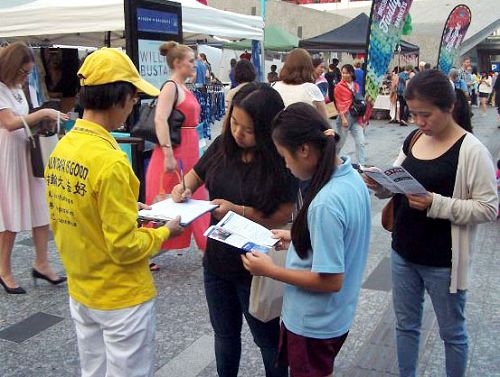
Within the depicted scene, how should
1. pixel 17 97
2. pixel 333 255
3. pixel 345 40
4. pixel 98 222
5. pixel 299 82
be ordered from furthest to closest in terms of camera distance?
pixel 345 40
pixel 299 82
pixel 17 97
pixel 98 222
pixel 333 255

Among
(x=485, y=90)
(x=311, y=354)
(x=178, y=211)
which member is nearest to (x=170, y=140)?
(x=178, y=211)

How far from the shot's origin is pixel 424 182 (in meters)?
2.44

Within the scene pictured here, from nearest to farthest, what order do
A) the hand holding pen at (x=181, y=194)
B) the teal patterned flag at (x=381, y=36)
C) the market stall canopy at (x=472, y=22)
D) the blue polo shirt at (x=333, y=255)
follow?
the blue polo shirt at (x=333, y=255) → the hand holding pen at (x=181, y=194) → the teal patterned flag at (x=381, y=36) → the market stall canopy at (x=472, y=22)

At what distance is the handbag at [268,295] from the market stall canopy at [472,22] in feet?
84.6

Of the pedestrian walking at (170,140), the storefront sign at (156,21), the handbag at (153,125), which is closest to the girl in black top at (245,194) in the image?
the pedestrian walking at (170,140)

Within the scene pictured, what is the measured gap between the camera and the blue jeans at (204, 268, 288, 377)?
2.37 metres

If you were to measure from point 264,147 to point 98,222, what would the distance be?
30.6 inches

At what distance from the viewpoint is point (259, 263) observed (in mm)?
1949

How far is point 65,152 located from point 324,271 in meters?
0.98

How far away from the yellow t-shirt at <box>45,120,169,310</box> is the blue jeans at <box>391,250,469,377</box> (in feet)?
3.92

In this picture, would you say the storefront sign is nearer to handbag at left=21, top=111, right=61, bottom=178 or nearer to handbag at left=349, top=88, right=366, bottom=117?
handbag at left=21, top=111, right=61, bottom=178

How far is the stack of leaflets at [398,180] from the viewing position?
2262mm

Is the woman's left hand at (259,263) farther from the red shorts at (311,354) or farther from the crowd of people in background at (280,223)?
the red shorts at (311,354)

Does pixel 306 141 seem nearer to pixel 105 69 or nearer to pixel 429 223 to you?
pixel 105 69
